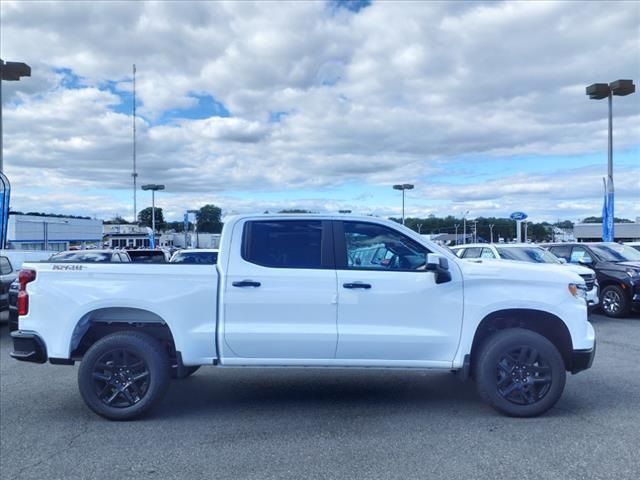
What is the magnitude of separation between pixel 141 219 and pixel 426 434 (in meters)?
107

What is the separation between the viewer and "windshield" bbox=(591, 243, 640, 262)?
14.1 meters

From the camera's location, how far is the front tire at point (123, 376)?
5605 millimetres

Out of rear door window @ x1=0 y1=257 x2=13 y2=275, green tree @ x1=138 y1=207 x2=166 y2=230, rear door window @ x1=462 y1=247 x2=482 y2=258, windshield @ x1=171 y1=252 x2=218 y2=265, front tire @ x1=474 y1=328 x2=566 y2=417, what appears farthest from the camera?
green tree @ x1=138 y1=207 x2=166 y2=230

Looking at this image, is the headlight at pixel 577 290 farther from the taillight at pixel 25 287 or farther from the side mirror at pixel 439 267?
the taillight at pixel 25 287

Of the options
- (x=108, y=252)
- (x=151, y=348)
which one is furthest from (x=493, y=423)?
(x=108, y=252)

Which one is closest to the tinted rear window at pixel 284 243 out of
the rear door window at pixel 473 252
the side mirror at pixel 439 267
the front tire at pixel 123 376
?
the side mirror at pixel 439 267

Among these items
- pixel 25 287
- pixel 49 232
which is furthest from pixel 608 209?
pixel 49 232

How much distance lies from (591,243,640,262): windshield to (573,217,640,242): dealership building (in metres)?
62.7

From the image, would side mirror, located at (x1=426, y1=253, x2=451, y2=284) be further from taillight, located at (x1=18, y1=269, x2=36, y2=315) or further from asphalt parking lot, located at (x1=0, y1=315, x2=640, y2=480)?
taillight, located at (x1=18, y1=269, x2=36, y2=315)

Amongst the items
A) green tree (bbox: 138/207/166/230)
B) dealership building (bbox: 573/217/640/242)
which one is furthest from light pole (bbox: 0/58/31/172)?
green tree (bbox: 138/207/166/230)

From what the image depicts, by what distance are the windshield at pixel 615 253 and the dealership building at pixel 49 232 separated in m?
34.4

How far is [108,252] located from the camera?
1345cm

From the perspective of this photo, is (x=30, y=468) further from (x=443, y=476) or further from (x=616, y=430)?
(x=616, y=430)

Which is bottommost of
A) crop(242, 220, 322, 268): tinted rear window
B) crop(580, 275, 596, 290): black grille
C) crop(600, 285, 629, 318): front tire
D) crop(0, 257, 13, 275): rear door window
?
crop(600, 285, 629, 318): front tire
